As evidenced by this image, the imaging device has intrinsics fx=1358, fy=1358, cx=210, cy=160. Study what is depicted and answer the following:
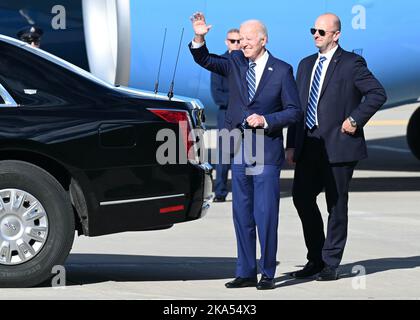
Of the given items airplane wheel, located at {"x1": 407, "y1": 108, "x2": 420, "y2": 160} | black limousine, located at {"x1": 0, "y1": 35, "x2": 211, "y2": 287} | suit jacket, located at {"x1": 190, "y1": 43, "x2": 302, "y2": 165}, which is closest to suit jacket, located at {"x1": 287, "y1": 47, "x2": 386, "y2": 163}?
suit jacket, located at {"x1": 190, "y1": 43, "x2": 302, "y2": 165}

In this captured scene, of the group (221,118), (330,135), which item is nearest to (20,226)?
(330,135)

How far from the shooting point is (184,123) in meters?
8.57

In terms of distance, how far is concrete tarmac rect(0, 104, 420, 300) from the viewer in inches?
327

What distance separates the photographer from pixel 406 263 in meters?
9.67

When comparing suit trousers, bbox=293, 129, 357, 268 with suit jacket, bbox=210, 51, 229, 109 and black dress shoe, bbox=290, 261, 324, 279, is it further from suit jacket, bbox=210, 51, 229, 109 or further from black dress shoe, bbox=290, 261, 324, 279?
suit jacket, bbox=210, 51, 229, 109

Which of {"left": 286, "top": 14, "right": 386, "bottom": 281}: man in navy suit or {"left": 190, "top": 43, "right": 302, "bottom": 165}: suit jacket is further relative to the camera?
{"left": 286, "top": 14, "right": 386, "bottom": 281}: man in navy suit

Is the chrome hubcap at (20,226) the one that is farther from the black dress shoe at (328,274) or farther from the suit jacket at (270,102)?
the black dress shoe at (328,274)

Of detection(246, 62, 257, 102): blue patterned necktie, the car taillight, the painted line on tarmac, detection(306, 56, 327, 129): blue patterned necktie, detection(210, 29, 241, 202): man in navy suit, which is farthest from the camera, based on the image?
the painted line on tarmac

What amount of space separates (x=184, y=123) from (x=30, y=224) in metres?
1.17

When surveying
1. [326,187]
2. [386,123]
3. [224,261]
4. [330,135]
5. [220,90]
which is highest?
[220,90]

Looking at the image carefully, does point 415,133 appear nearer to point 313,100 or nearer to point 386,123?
point 386,123

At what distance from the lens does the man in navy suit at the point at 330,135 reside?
8.84m

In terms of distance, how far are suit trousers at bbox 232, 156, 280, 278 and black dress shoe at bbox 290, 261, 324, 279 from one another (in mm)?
548
